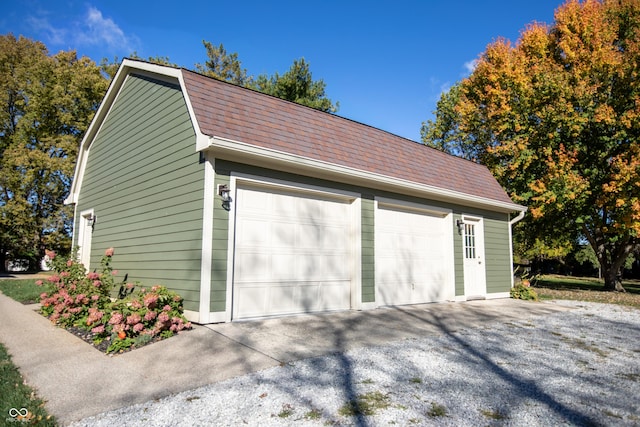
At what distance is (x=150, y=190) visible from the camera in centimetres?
693

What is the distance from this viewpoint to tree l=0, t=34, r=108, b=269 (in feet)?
61.9

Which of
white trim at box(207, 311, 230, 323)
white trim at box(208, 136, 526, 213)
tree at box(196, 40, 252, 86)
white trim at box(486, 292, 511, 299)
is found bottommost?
white trim at box(486, 292, 511, 299)

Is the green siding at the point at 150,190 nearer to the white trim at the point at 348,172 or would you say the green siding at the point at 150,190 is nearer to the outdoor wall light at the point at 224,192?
the outdoor wall light at the point at 224,192

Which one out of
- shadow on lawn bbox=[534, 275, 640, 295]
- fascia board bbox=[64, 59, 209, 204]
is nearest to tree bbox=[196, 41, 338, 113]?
fascia board bbox=[64, 59, 209, 204]

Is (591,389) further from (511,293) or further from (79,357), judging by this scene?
(511,293)

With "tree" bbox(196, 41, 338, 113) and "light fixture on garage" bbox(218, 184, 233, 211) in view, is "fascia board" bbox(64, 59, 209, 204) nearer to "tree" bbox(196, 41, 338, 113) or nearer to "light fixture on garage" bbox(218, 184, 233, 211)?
"light fixture on garage" bbox(218, 184, 233, 211)

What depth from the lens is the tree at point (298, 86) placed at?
22266 millimetres

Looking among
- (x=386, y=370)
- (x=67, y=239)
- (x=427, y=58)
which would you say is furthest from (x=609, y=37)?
(x=67, y=239)

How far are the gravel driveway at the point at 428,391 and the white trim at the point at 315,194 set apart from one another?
212cm

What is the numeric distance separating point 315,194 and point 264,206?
1062 millimetres

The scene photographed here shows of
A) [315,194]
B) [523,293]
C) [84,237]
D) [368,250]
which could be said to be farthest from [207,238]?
[523,293]

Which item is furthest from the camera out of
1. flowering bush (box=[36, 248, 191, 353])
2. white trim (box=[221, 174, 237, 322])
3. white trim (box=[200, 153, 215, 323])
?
white trim (box=[221, 174, 237, 322])

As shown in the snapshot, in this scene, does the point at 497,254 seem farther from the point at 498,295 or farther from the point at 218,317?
the point at 218,317

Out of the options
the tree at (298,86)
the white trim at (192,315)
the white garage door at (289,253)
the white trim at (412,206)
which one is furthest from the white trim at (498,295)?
the tree at (298,86)
